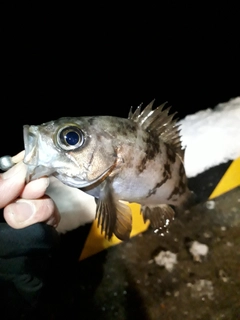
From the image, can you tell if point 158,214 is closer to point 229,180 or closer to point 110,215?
point 110,215

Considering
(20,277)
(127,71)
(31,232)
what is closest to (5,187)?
(31,232)

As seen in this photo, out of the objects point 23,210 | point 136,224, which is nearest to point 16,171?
point 23,210

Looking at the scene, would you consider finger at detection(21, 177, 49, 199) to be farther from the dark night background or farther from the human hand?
the dark night background

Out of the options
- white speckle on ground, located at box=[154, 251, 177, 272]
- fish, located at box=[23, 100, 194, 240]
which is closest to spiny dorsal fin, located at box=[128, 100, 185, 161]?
fish, located at box=[23, 100, 194, 240]

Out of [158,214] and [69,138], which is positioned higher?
[69,138]

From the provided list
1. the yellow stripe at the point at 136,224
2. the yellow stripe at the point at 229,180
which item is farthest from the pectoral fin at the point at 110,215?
the yellow stripe at the point at 229,180

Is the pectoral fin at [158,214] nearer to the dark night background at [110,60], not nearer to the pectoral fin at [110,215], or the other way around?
the pectoral fin at [110,215]
